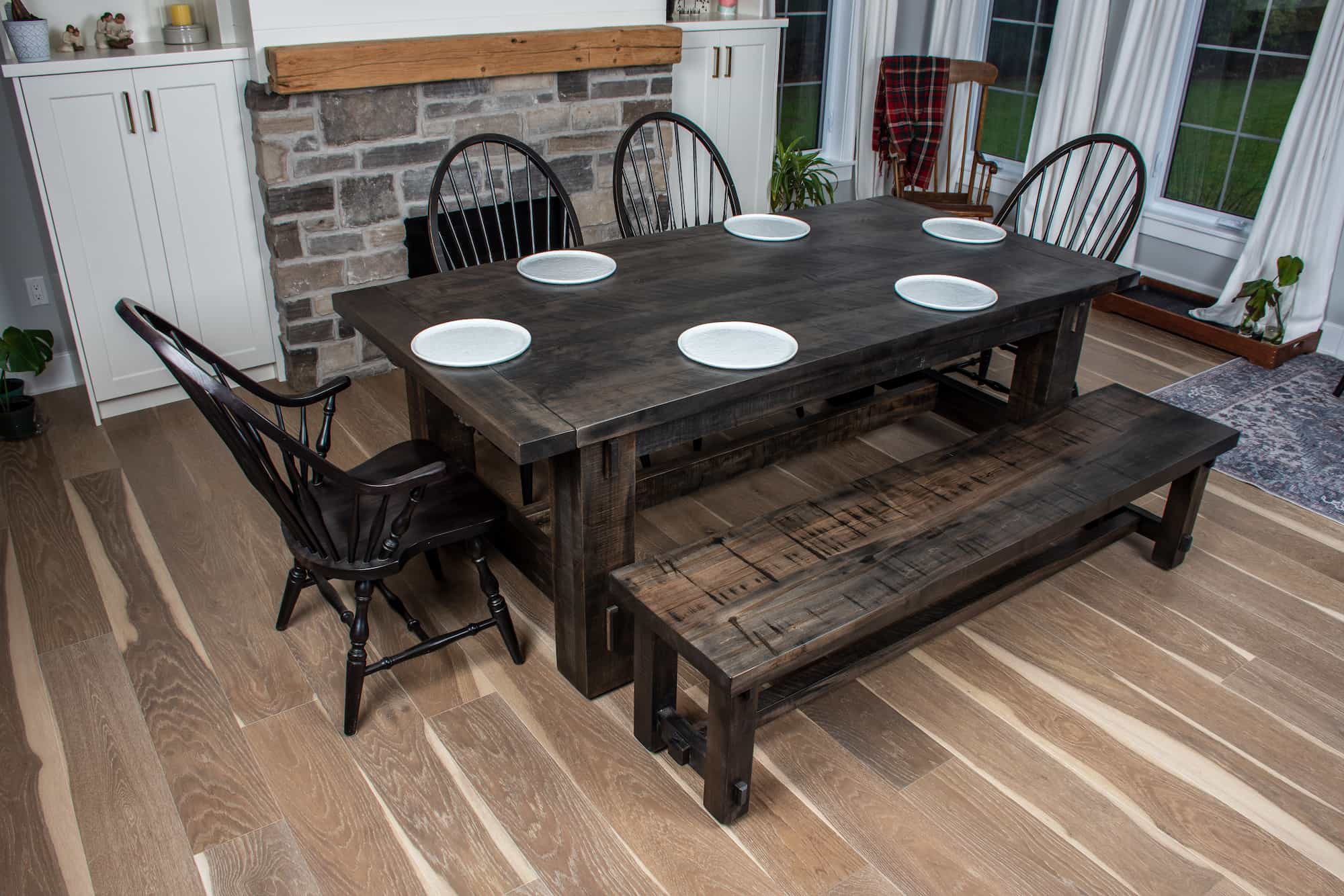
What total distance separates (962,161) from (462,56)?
7.66 ft

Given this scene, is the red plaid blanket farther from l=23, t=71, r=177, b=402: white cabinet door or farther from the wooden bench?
l=23, t=71, r=177, b=402: white cabinet door

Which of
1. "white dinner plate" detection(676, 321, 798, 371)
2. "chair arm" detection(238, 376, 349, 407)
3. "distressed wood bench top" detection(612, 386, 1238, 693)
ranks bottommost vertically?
"distressed wood bench top" detection(612, 386, 1238, 693)

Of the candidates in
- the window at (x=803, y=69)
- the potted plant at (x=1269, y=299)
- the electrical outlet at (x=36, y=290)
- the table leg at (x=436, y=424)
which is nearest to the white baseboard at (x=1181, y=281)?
the potted plant at (x=1269, y=299)

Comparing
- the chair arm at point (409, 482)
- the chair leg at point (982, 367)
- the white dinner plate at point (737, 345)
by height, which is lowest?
the chair leg at point (982, 367)

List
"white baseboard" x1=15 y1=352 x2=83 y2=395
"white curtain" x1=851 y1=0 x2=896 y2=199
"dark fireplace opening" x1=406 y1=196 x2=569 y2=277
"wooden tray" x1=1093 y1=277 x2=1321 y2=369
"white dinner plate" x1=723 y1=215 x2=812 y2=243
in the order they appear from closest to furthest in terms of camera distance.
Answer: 1. "white dinner plate" x1=723 y1=215 x2=812 y2=243
2. "white baseboard" x1=15 y1=352 x2=83 y2=395
3. "dark fireplace opening" x1=406 y1=196 x2=569 y2=277
4. "wooden tray" x1=1093 y1=277 x2=1321 y2=369
5. "white curtain" x1=851 y1=0 x2=896 y2=199

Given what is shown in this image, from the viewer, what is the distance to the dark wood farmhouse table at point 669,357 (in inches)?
74.9

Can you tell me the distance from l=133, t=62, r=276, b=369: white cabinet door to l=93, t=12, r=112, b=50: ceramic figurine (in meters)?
0.21

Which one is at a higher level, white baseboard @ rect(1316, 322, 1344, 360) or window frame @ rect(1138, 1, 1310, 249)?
window frame @ rect(1138, 1, 1310, 249)

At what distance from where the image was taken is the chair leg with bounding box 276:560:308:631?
7.34 ft

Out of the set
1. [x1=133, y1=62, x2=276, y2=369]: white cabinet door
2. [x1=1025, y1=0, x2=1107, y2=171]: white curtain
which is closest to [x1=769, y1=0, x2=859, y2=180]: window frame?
[x1=1025, y1=0, x2=1107, y2=171]: white curtain

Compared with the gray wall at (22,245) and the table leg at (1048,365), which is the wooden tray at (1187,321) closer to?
the table leg at (1048,365)

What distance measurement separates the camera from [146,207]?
3.06m

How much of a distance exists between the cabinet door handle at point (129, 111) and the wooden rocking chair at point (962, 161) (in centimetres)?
283

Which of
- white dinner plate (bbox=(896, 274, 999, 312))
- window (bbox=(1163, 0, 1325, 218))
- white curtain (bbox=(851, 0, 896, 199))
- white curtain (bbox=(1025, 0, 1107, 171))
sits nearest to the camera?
white dinner plate (bbox=(896, 274, 999, 312))
